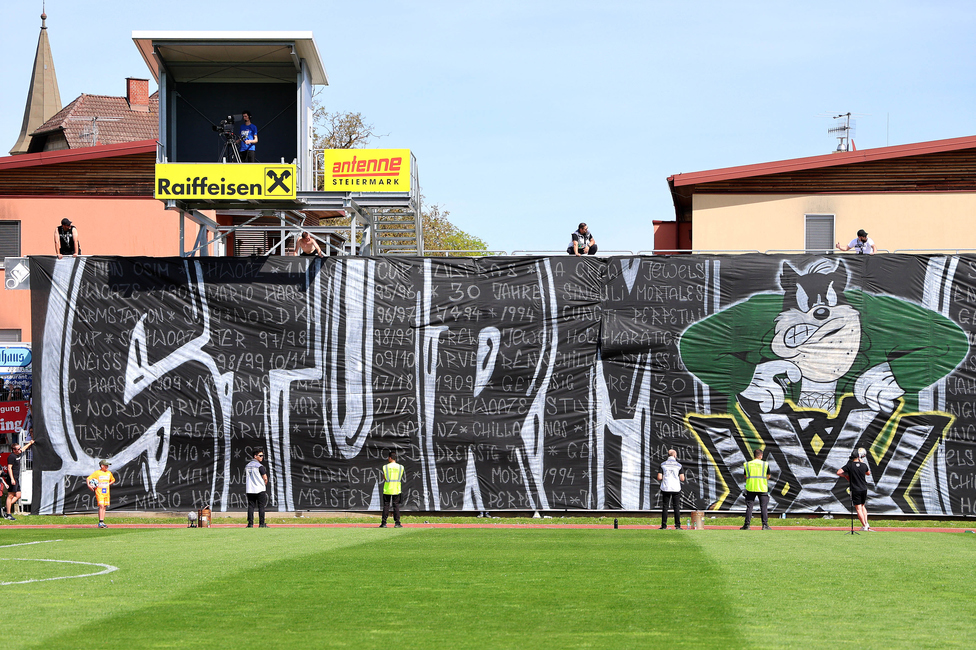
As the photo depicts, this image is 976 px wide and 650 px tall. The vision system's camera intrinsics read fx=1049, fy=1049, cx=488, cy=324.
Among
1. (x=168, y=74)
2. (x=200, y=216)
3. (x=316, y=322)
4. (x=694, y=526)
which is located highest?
(x=168, y=74)

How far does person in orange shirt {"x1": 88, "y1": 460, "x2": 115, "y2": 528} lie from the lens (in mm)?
25531

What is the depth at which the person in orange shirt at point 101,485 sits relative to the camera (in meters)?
25.5

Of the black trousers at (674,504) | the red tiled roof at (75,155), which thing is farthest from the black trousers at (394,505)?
the red tiled roof at (75,155)

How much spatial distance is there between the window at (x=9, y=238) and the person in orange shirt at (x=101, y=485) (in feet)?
36.9

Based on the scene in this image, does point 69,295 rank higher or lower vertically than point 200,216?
lower

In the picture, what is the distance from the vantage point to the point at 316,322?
2827 cm

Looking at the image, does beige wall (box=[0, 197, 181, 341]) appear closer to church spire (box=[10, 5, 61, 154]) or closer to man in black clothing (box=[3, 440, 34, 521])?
man in black clothing (box=[3, 440, 34, 521])

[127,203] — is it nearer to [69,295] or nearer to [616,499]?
[69,295]

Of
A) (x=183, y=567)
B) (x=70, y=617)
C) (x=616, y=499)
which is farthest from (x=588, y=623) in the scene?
(x=616, y=499)

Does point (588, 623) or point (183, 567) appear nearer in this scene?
point (588, 623)

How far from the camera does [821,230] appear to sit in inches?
1260

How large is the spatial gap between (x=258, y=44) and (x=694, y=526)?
1739 centimetres

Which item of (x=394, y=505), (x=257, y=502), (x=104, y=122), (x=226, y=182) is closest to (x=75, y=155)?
(x=226, y=182)

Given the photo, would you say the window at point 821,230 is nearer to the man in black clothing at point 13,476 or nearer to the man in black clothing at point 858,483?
the man in black clothing at point 858,483
